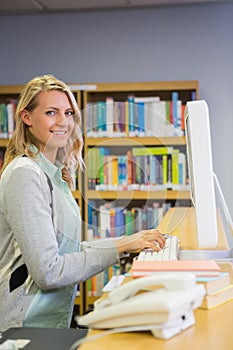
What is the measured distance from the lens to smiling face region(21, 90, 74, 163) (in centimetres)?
175

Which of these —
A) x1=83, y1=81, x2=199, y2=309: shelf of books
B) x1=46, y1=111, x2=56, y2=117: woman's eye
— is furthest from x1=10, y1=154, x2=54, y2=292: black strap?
x1=46, y1=111, x2=56, y2=117: woman's eye

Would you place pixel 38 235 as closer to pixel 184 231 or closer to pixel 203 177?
pixel 203 177

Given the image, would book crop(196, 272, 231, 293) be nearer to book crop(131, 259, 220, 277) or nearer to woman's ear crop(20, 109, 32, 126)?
book crop(131, 259, 220, 277)

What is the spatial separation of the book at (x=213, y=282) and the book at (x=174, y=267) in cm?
2

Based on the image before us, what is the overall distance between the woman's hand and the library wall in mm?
2643

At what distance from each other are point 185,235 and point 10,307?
77cm

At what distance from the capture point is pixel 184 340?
1.05m

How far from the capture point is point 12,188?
1.61 meters

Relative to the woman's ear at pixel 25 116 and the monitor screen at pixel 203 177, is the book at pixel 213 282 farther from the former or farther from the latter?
the woman's ear at pixel 25 116

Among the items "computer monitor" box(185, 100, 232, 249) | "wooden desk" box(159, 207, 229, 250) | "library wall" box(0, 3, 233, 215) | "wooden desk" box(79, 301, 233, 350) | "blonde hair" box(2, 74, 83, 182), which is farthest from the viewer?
"library wall" box(0, 3, 233, 215)

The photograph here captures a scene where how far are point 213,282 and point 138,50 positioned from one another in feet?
10.8

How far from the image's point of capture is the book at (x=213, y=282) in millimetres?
1221

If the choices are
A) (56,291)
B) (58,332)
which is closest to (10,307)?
(56,291)

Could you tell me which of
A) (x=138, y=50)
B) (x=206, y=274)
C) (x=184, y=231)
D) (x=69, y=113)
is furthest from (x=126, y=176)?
(x=138, y=50)
